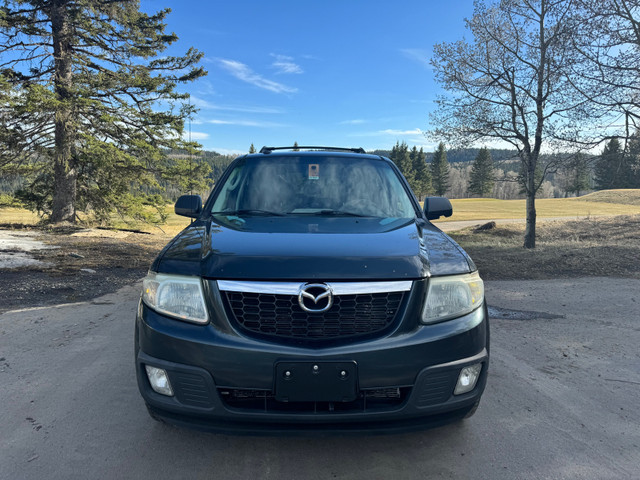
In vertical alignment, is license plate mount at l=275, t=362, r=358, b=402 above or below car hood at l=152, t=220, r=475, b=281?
below

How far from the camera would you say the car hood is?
2.10 meters

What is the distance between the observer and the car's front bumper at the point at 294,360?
2000mm

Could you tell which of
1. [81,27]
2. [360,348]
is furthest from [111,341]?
[81,27]

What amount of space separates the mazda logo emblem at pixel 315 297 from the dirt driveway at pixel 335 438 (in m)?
0.92

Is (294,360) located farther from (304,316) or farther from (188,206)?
(188,206)

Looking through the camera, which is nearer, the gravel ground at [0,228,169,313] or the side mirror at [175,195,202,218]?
the side mirror at [175,195,202,218]

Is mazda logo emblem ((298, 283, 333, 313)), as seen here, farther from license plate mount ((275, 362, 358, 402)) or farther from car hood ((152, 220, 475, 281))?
license plate mount ((275, 362, 358, 402))

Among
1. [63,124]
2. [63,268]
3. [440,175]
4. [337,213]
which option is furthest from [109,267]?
[440,175]

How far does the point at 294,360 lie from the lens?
6.49 feet

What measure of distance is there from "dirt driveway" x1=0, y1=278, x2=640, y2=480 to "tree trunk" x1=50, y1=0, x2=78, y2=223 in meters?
13.5

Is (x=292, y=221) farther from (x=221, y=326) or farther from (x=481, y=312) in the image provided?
(x=481, y=312)

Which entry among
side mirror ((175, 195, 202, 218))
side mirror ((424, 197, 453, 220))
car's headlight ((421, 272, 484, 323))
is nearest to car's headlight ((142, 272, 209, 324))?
car's headlight ((421, 272, 484, 323))

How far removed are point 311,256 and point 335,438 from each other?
37.5 inches

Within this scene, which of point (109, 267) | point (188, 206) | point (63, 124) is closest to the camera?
point (188, 206)
